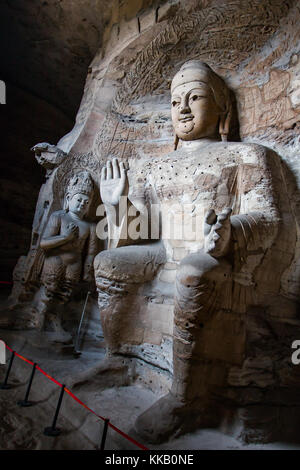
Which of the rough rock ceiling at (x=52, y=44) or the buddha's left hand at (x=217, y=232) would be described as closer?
the buddha's left hand at (x=217, y=232)

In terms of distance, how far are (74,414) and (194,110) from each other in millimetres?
2768

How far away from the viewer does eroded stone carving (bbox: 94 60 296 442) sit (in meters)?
1.89

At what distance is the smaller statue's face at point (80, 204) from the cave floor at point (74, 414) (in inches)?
58.8

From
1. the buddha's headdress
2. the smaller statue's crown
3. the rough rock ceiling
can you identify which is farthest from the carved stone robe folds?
the rough rock ceiling

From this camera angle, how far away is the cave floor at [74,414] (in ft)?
5.66

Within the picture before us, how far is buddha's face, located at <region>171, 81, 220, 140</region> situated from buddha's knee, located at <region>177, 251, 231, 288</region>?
1.64 metres

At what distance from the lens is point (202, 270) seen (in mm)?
1838

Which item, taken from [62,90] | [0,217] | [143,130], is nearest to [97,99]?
[143,130]

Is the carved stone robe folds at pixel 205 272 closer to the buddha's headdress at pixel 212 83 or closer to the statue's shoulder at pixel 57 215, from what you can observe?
the buddha's headdress at pixel 212 83

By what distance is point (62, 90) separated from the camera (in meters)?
6.22

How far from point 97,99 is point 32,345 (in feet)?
9.60

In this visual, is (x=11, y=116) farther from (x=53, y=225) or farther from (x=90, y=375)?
(x=90, y=375)

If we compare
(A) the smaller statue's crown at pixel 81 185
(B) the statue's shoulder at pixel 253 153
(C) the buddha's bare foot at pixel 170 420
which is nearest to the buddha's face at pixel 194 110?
(B) the statue's shoulder at pixel 253 153

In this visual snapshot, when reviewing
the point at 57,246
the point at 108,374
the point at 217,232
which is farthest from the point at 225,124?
the point at 108,374
